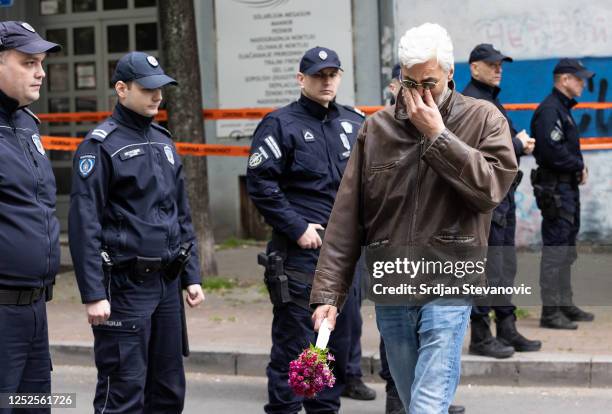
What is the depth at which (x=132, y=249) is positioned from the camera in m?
4.85

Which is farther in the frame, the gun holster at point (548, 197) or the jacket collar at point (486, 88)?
the gun holster at point (548, 197)

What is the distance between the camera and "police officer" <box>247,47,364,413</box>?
5.68 metres

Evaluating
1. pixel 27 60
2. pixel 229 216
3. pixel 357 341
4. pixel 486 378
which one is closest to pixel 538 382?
pixel 486 378

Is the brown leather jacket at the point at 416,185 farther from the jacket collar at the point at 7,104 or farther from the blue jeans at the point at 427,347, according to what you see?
the jacket collar at the point at 7,104

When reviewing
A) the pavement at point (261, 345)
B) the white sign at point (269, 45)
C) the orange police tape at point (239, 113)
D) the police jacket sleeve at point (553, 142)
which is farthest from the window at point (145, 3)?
the police jacket sleeve at point (553, 142)

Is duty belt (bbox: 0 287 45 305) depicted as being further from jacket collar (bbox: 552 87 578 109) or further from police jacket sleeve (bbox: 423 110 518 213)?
jacket collar (bbox: 552 87 578 109)

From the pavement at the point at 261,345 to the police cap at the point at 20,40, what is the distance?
3617mm

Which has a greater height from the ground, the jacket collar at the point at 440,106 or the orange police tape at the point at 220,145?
the jacket collar at the point at 440,106

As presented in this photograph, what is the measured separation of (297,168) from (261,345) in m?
2.38

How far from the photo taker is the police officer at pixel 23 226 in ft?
13.9

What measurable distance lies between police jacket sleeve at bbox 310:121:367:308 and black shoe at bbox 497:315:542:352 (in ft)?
11.8

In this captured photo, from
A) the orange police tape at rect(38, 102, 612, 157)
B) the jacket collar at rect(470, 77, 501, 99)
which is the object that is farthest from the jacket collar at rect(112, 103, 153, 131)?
the orange police tape at rect(38, 102, 612, 157)

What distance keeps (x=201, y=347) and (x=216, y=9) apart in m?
6.34

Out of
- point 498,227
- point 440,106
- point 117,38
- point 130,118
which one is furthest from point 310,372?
point 117,38
